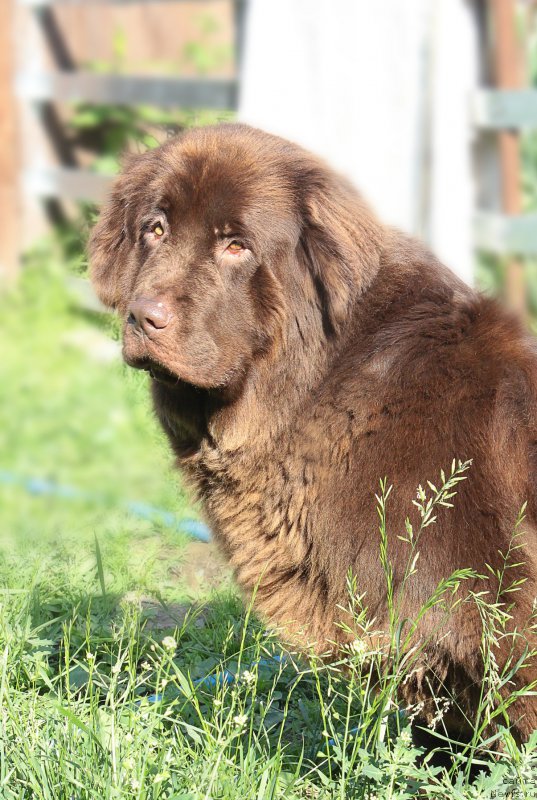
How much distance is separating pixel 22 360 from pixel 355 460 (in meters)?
6.49

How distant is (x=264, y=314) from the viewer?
309cm

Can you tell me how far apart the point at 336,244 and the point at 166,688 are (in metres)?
1.48

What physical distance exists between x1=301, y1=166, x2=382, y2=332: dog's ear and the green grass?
0.60m

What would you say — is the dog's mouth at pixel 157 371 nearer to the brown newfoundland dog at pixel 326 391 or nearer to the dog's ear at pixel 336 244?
the brown newfoundland dog at pixel 326 391

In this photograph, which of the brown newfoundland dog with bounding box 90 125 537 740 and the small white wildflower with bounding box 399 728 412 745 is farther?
the brown newfoundland dog with bounding box 90 125 537 740

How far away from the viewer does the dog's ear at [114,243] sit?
3441 mm

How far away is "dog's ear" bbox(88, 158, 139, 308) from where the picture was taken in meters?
3.44

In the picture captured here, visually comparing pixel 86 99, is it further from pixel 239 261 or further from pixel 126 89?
pixel 239 261

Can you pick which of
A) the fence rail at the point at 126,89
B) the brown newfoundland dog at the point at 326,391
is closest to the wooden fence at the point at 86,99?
the fence rail at the point at 126,89

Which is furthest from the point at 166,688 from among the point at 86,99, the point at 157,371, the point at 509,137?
the point at 86,99

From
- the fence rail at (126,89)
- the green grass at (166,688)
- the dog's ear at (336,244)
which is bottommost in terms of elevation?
the green grass at (166,688)

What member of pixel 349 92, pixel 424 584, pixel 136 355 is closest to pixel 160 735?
pixel 424 584

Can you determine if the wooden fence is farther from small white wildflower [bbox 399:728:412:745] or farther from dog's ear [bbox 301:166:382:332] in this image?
small white wildflower [bbox 399:728:412:745]

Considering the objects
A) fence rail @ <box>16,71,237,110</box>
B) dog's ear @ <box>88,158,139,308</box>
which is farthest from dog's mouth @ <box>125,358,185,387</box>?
fence rail @ <box>16,71,237,110</box>
